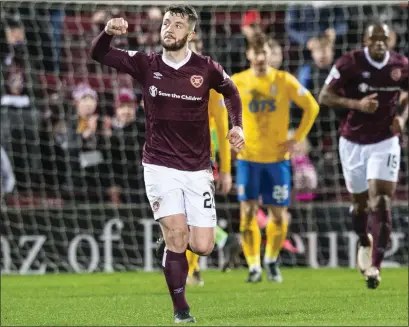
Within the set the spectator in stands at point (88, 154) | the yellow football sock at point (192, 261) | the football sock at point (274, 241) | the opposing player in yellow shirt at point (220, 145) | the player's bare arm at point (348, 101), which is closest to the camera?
the opposing player in yellow shirt at point (220, 145)

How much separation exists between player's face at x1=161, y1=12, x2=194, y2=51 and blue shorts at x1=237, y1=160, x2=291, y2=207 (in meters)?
3.95

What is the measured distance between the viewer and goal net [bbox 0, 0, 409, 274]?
1287 cm

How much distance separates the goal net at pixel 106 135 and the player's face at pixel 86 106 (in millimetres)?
17

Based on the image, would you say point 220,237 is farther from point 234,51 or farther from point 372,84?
point 234,51

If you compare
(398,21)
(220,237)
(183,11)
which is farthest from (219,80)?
(398,21)

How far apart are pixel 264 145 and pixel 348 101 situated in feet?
4.75

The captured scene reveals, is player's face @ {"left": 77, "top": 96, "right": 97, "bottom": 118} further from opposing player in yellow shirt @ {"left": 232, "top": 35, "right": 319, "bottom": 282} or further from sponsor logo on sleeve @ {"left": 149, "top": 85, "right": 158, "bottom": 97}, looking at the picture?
sponsor logo on sleeve @ {"left": 149, "top": 85, "right": 158, "bottom": 97}

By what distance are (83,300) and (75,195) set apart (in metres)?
4.98

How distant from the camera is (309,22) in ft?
50.5

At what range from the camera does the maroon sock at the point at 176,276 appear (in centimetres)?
670

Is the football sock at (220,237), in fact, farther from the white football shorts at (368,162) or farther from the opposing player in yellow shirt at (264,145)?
the white football shorts at (368,162)

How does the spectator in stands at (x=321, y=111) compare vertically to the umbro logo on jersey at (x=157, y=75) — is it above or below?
below

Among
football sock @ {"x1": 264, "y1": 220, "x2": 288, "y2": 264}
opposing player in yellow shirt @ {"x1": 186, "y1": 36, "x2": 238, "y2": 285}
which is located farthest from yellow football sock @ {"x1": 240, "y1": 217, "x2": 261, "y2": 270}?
opposing player in yellow shirt @ {"x1": 186, "y1": 36, "x2": 238, "y2": 285}

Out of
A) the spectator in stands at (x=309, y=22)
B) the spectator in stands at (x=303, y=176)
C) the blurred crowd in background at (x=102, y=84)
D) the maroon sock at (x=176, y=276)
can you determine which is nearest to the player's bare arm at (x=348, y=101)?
the maroon sock at (x=176, y=276)
